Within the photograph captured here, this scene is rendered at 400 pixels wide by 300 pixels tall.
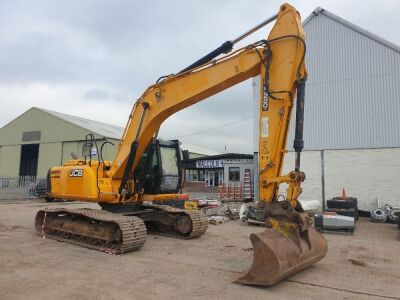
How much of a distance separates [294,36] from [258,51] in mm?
678

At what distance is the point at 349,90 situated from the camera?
16.8 metres

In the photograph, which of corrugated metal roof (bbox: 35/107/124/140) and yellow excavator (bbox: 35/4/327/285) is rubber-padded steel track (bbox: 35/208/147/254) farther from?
corrugated metal roof (bbox: 35/107/124/140)

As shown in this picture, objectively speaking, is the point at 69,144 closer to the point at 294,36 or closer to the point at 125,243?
the point at 125,243

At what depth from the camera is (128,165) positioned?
9.10m

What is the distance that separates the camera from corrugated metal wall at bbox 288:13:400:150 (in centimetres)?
1596

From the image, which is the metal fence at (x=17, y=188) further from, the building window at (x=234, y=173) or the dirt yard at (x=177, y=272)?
the dirt yard at (x=177, y=272)

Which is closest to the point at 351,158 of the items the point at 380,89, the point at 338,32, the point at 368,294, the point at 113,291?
the point at 380,89

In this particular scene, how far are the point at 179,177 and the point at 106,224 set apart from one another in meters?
2.77

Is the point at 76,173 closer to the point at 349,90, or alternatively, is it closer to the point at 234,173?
the point at 349,90

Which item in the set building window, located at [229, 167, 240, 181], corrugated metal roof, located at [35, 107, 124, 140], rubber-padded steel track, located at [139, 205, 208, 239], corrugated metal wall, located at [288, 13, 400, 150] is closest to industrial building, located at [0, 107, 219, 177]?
corrugated metal roof, located at [35, 107, 124, 140]

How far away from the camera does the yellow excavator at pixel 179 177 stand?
19.0 ft

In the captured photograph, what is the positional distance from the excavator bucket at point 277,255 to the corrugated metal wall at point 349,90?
11642 millimetres

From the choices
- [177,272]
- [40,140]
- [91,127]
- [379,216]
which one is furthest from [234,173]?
[177,272]

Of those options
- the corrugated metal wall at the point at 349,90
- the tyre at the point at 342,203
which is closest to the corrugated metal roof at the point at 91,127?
the corrugated metal wall at the point at 349,90
